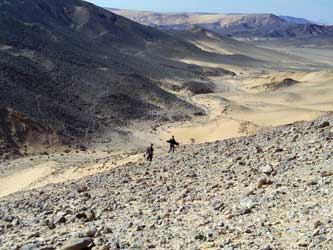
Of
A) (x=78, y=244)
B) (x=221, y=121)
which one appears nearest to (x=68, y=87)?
(x=221, y=121)

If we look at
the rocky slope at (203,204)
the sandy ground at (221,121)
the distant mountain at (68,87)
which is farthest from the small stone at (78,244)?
the distant mountain at (68,87)

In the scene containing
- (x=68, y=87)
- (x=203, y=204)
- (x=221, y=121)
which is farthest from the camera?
(x=68, y=87)

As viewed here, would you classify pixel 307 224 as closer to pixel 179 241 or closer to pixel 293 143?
pixel 179 241

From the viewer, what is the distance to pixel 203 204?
948 centimetres

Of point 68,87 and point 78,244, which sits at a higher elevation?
point 78,244

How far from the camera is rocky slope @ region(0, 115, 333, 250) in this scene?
296 inches

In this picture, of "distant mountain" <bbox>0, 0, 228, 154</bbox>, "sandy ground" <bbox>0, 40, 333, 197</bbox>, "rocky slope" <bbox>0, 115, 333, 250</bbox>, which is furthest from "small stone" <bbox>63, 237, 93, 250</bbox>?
"distant mountain" <bbox>0, 0, 228, 154</bbox>

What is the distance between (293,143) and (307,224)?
4.62 m

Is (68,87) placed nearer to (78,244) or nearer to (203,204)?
(203,204)

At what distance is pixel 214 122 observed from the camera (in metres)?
33.7

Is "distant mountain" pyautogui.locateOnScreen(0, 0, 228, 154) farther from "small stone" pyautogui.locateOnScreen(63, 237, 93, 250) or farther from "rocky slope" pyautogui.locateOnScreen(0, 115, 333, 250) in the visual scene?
"small stone" pyautogui.locateOnScreen(63, 237, 93, 250)

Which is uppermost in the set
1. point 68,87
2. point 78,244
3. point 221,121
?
point 78,244

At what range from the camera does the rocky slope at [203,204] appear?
24.7 ft

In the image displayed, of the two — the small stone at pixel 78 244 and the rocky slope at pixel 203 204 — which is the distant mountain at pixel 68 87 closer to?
the rocky slope at pixel 203 204
